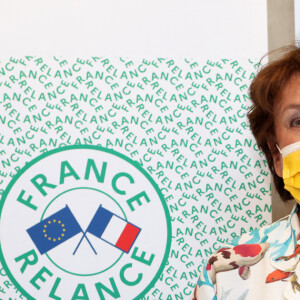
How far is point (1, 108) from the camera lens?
151 centimetres

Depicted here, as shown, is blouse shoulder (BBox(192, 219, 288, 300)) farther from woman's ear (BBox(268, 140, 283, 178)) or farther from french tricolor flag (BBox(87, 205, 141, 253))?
french tricolor flag (BBox(87, 205, 141, 253))

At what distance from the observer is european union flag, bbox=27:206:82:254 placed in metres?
1.48

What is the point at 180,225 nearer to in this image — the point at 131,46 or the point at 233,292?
the point at 233,292

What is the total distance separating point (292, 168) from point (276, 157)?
0.41 ft

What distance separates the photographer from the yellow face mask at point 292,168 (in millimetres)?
1191

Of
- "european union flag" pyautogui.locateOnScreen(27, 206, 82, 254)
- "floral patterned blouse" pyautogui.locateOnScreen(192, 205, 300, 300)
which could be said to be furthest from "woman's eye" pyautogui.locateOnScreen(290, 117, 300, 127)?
"european union flag" pyautogui.locateOnScreen(27, 206, 82, 254)

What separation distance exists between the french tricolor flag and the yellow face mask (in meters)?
0.48

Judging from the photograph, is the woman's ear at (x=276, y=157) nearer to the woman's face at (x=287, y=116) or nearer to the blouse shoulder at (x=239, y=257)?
the woman's face at (x=287, y=116)

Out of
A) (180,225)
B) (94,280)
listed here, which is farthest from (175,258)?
(94,280)

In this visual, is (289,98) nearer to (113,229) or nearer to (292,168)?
(292,168)

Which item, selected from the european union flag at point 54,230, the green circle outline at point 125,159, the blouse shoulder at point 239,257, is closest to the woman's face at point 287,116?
the blouse shoulder at point 239,257

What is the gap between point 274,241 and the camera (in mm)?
1243

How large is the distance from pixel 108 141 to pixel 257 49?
0.53m

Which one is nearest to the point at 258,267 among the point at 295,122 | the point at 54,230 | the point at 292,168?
the point at 292,168
